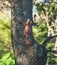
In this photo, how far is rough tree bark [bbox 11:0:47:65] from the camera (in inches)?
155

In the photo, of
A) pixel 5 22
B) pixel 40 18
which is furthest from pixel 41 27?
pixel 5 22

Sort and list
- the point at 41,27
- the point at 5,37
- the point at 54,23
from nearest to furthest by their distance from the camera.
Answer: the point at 54,23
the point at 41,27
the point at 5,37

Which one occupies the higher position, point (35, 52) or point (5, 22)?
point (35, 52)

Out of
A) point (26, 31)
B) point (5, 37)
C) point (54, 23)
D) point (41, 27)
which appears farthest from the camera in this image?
point (5, 37)

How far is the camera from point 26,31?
389 cm

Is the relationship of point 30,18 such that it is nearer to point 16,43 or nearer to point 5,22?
point 16,43

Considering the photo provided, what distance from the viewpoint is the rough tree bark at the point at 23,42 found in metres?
3.93

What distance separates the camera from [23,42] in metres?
3.94

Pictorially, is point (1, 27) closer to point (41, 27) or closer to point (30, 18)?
point (41, 27)

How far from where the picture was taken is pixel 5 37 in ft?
33.7

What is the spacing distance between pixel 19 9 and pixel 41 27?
5.50 m

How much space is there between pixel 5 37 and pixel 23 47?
6.37 meters

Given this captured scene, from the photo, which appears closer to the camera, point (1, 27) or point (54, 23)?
point (54, 23)

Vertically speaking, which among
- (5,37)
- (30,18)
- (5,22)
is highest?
(30,18)
